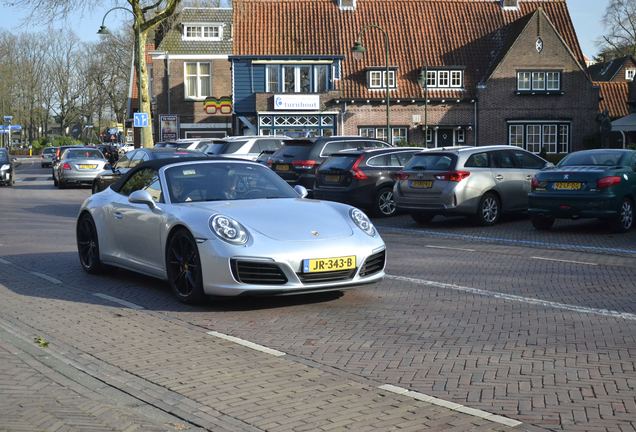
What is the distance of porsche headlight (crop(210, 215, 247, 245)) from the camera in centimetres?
831

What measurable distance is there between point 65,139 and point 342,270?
314ft

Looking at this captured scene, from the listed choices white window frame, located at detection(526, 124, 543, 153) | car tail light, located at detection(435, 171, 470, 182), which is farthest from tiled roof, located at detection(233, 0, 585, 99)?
car tail light, located at detection(435, 171, 470, 182)

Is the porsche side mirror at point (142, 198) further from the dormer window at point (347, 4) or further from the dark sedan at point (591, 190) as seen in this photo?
the dormer window at point (347, 4)

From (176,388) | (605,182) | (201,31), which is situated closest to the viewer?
(176,388)

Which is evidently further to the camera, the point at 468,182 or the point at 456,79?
the point at 456,79

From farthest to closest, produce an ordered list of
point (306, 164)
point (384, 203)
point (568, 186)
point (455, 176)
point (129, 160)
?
point (129, 160) → point (306, 164) → point (384, 203) → point (455, 176) → point (568, 186)

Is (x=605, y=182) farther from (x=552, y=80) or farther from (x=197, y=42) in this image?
(x=197, y=42)

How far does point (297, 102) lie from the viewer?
4906 centimetres

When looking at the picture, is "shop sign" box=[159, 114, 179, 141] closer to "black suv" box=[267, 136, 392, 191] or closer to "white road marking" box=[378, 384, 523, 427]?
"black suv" box=[267, 136, 392, 191]

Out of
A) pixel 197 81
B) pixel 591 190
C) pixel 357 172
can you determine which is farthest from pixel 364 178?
pixel 197 81

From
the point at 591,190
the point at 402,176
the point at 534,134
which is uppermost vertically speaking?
the point at 534,134

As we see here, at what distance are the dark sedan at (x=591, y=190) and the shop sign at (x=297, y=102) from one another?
33.3m

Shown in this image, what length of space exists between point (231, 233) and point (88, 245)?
135 inches

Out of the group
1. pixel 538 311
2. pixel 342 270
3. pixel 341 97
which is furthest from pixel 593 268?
pixel 341 97
